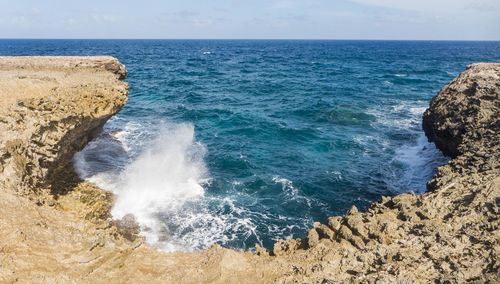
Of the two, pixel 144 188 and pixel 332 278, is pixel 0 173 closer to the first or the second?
pixel 144 188

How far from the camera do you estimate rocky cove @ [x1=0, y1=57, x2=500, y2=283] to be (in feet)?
22.7

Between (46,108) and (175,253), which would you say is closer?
(175,253)

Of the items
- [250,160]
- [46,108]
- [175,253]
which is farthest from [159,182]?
[175,253]

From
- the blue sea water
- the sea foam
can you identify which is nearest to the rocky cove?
the sea foam

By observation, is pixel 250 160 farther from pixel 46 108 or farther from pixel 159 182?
pixel 46 108

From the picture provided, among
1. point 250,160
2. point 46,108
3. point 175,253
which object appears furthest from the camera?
point 250,160

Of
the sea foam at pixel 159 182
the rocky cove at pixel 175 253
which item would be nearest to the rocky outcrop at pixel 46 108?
the rocky cove at pixel 175 253

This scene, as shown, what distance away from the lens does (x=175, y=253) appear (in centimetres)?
872

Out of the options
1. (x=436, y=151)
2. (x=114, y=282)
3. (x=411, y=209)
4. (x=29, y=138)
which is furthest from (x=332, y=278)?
(x=436, y=151)

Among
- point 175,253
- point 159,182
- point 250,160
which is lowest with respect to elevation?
point 159,182

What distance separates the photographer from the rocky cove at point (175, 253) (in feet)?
22.7

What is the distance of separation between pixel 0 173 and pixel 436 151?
1005 inches

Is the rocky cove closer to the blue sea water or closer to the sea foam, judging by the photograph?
the sea foam

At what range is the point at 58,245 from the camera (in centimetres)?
772
